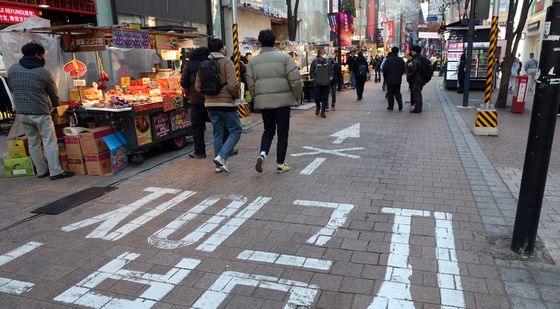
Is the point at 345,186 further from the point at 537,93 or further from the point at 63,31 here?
the point at 63,31

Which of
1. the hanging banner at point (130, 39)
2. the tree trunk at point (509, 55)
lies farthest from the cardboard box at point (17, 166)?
the tree trunk at point (509, 55)

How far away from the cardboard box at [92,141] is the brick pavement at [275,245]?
2.42 feet

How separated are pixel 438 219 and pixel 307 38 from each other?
29623mm

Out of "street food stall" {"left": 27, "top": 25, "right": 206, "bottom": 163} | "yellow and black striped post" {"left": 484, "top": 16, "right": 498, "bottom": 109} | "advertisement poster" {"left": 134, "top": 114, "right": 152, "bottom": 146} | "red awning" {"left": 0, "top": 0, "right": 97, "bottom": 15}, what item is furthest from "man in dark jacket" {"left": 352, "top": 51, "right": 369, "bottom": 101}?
"advertisement poster" {"left": 134, "top": 114, "right": 152, "bottom": 146}

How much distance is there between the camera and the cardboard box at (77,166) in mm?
6414

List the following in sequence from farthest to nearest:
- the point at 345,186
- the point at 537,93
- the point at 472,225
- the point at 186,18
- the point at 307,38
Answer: the point at 307,38
the point at 186,18
the point at 345,186
the point at 472,225
the point at 537,93

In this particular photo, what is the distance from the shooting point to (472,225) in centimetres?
420

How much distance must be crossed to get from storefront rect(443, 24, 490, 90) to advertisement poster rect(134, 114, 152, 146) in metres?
15.7

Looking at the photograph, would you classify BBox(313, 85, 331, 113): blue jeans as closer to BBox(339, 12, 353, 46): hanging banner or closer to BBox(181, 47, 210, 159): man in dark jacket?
BBox(181, 47, 210, 159): man in dark jacket

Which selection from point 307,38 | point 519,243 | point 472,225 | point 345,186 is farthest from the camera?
point 307,38

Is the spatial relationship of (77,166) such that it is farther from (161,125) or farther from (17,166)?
(161,125)

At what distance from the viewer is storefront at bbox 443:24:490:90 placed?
719 inches

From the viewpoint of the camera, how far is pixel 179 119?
26.3 ft

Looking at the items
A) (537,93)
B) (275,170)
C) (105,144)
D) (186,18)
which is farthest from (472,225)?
(186,18)
